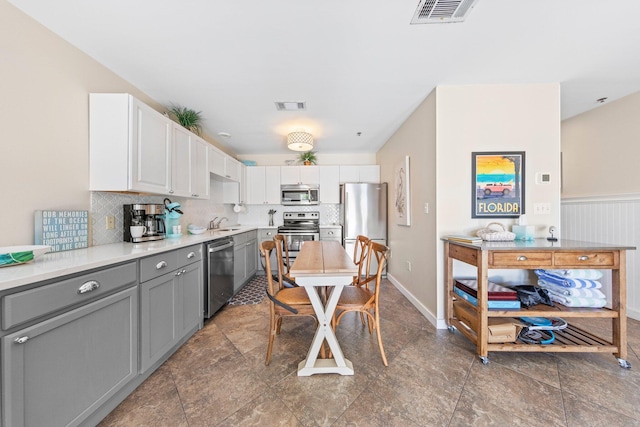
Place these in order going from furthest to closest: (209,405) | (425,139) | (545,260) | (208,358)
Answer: (425,139) → (208,358) → (545,260) → (209,405)

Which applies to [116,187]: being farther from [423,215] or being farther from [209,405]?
[423,215]

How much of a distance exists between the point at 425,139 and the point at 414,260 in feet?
4.84

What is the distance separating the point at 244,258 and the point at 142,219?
5.37 feet

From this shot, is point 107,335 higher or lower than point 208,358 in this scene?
higher

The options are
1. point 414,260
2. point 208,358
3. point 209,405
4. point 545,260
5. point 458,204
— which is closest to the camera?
point 209,405

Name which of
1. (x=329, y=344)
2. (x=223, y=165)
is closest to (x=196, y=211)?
(x=223, y=165)

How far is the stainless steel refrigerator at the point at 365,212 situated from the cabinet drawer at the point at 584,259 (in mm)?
2496

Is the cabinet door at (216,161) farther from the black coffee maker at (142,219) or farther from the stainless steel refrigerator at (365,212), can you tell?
the stainless steel refrigerator at (365,212)

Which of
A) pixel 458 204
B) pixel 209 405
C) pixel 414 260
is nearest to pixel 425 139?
pixel 458 204

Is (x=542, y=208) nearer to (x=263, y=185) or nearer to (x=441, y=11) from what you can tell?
(x=441, y=11)

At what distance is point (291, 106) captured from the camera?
2656 mm

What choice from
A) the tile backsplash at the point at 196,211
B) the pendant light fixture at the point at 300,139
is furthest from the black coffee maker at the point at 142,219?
the pendant light fixture at the point at 300,139

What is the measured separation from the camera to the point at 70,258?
1.34 m

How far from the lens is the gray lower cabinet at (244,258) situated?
319cm
